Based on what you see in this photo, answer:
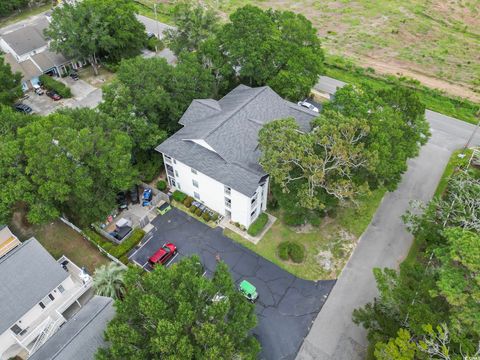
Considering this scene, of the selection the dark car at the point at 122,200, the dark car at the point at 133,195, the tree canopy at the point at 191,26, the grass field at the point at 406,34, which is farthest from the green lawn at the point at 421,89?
the dark car at the point at 122,200

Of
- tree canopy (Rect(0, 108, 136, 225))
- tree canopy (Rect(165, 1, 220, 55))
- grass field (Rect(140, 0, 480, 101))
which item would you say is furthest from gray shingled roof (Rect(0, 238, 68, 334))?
grass field (Rect(140, 0, 480, 101))

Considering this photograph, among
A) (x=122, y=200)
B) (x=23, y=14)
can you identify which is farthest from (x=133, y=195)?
(x=23, y=14)

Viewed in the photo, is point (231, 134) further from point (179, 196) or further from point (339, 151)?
point (339, 151)

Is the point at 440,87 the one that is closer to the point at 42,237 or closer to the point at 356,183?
the point at 356,183

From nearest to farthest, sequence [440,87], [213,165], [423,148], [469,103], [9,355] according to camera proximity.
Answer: [9,355] < [213,165] < [423,148] < [469,103] < [440,87]

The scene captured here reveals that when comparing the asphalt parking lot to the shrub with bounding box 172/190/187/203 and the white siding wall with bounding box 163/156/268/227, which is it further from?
the white siding wall with bounding box 163/156/268/227

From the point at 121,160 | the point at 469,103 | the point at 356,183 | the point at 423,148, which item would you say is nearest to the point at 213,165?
the point at 121,160
